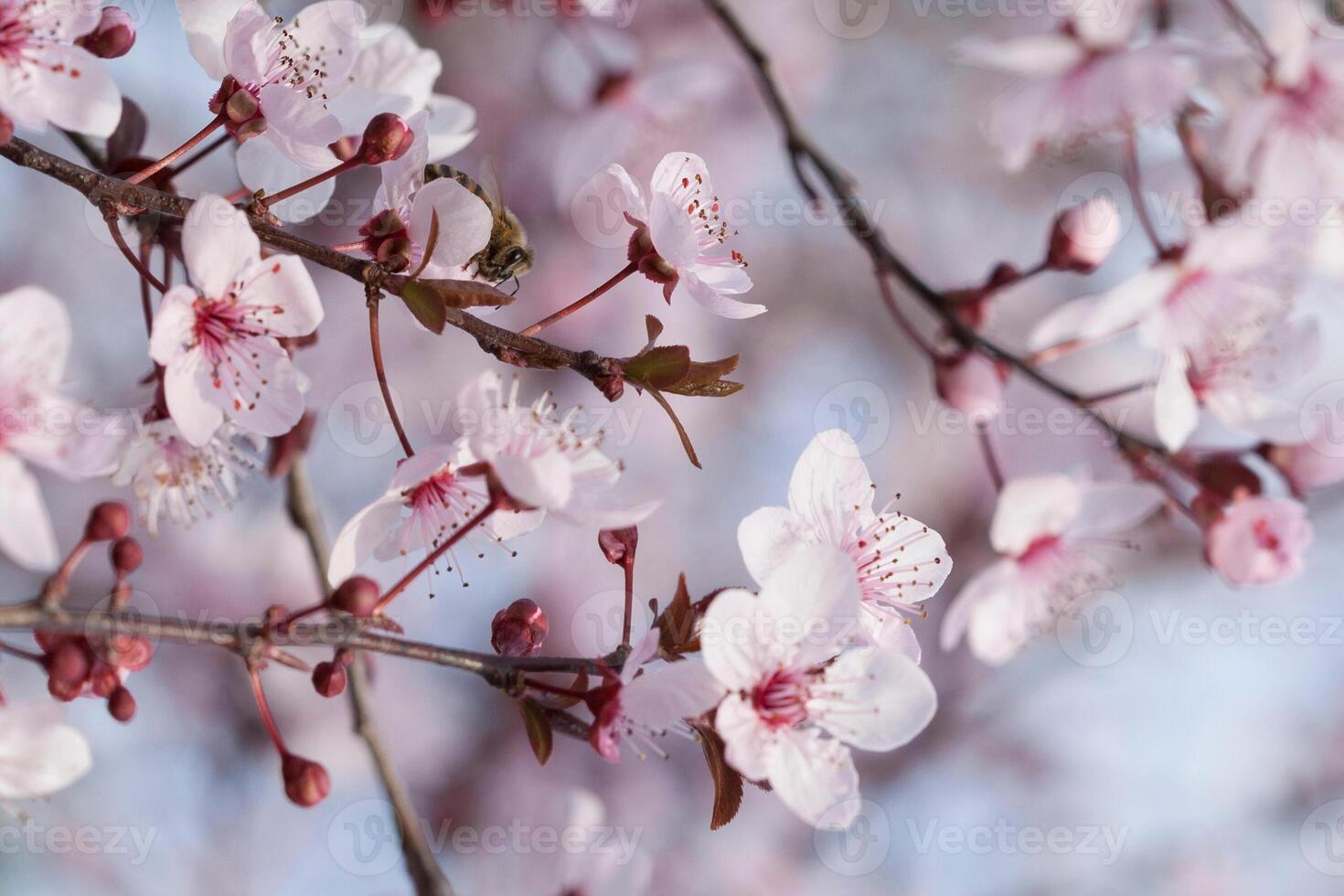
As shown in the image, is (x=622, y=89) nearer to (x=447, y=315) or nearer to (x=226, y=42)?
(x=226, y=42)

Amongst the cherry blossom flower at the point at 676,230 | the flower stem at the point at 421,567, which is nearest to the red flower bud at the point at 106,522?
the flower stem at the point at 421,567

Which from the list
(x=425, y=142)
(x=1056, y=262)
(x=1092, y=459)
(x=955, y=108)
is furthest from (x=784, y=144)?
(x=1092, y=459)

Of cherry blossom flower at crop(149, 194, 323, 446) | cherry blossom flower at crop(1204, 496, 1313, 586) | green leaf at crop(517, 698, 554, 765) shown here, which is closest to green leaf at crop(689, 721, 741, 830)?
green leaf at crop(517, 698, 554, 765)

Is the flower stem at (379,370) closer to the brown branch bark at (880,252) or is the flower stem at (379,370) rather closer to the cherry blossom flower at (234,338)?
the cherry blossom flower at (234,338)

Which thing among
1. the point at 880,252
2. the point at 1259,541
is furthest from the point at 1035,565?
the point at 880,252

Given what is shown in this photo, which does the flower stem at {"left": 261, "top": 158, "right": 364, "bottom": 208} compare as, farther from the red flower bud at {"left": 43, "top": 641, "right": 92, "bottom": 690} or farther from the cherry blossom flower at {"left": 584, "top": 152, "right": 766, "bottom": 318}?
the red flower bud at {"left": 43, "top": 641, "right": 92, "bottom": 690}

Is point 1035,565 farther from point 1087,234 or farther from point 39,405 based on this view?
point 39,405
